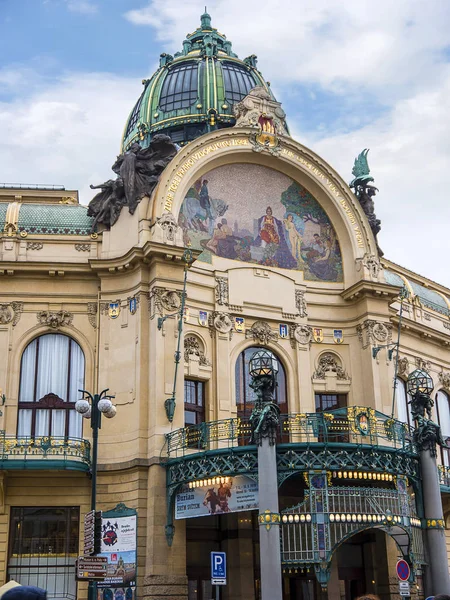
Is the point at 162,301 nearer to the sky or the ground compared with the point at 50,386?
nearer to the sky

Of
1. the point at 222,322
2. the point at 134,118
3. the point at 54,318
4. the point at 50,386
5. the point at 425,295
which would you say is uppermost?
the point at 134,118

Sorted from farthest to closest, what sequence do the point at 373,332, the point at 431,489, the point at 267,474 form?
the point at 373,332 < the point at 431,489 < the point at 267,474

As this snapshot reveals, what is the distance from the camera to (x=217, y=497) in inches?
1006

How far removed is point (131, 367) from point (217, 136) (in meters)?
10.1

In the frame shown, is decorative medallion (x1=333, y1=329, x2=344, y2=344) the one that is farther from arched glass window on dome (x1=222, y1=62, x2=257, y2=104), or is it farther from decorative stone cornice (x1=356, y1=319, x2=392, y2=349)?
arched glass window on dome (x1=222, y1=62, x2=257, y2=104)

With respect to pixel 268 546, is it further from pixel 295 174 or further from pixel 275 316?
pixel 295 174

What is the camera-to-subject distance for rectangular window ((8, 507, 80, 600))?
89.0 feet

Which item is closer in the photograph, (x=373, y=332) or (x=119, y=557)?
(x=119, y=557)

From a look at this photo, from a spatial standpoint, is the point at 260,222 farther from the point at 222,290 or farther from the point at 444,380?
the point at 444,380

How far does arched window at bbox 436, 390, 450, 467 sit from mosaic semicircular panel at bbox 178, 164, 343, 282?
A: 27.5ft

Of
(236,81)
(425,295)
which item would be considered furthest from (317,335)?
(236,81)

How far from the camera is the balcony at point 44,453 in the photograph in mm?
26875

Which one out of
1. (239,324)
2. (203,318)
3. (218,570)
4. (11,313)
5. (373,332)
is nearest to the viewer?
(218,570)

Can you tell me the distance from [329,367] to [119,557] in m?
11.5
